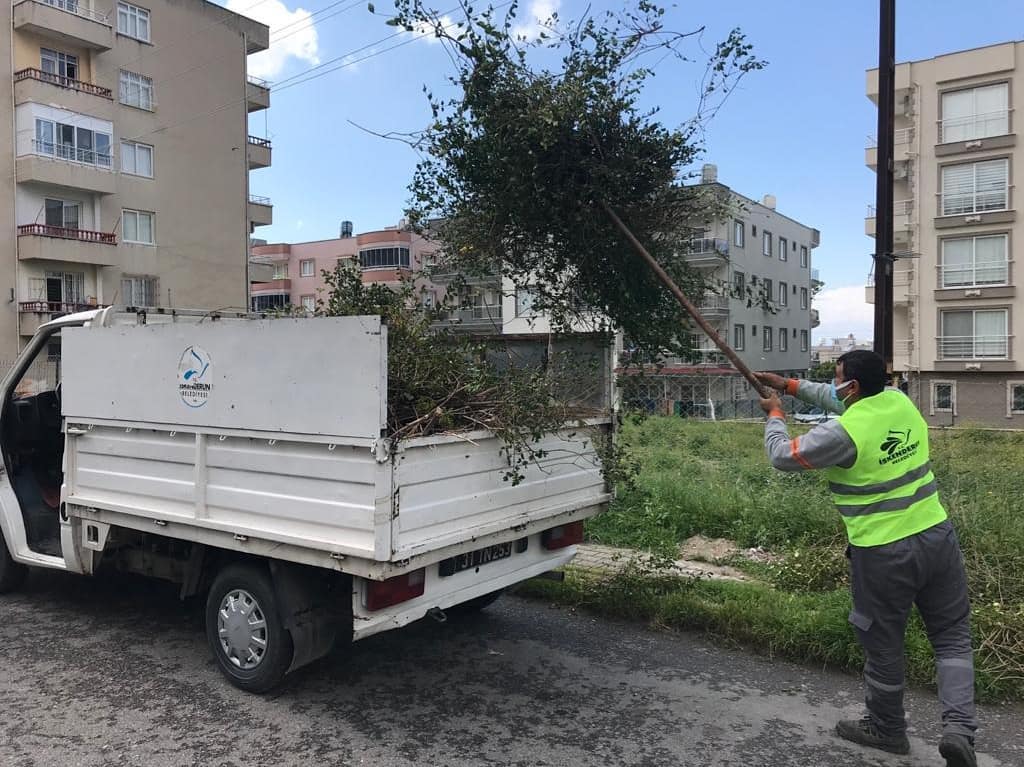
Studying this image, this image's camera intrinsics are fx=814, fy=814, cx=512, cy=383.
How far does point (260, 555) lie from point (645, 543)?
3.99 meters

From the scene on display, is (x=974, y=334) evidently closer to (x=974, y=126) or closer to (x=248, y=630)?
(x=974, y=126)

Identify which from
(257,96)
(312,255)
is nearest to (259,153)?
(257,96)

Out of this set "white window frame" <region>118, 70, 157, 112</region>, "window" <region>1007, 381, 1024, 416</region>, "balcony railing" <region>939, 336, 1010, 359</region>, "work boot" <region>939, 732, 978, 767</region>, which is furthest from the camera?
"balcony railing" <region>939, 336, 1010, 359</region>

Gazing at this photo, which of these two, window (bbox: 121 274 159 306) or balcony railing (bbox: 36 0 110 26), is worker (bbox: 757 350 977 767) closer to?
window (bbox: 121 274 159 306)

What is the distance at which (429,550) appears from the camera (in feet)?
12.5

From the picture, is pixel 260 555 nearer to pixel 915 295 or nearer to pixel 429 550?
pixel 429 550

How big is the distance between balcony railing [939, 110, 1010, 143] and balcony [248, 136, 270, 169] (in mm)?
27086

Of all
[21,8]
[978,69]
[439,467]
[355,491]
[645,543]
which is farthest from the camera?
[978,69]

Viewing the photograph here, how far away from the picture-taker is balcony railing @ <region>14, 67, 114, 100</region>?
2617cm

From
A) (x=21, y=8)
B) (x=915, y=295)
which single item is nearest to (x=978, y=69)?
(x=915, y=295)

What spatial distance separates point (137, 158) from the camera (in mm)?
29547

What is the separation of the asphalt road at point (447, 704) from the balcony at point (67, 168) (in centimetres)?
2528

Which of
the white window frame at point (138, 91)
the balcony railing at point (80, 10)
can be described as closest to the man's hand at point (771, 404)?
the white window frame at point (138, 91)

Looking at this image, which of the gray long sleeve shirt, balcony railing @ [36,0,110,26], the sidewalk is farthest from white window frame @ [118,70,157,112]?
the gray long sleeve shirt
